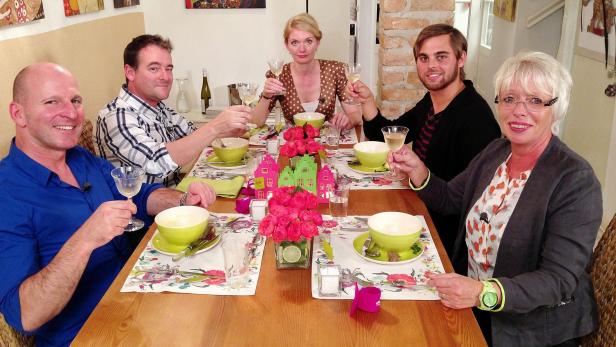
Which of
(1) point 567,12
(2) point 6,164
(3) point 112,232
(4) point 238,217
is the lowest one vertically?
(4) point 238,217

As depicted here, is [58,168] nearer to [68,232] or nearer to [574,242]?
[68,232]

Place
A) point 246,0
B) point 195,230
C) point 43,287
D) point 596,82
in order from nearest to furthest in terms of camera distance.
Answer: point 43,287 < point 195,230 < point 596,82 < point 246,0

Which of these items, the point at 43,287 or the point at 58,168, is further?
the point at 58,168

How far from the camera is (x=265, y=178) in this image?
5.98 ft

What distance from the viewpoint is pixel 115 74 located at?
3.27 meters

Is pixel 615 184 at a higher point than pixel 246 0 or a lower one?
lower

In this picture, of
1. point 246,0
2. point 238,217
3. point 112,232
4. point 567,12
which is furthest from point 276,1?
point 112,232

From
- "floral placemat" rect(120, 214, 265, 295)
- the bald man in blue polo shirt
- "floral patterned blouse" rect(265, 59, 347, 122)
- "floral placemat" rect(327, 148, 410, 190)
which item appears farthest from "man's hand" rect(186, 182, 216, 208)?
"floral patterned blouse" rect(265, 59, 347, 122)

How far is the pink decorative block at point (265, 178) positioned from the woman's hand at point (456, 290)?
743mm

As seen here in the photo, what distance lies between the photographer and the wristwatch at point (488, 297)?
1276 mm

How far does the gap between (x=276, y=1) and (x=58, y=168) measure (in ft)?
8.39

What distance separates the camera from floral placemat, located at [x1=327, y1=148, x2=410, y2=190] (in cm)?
198

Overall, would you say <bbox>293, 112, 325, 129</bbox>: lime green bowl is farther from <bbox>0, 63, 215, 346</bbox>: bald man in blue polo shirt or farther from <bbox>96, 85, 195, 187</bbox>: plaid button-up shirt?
<bbox>0, 63, 215, 346</bbox>: bald man in blue polo shirt

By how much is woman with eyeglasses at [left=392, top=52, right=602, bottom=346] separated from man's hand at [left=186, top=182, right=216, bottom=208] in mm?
811
